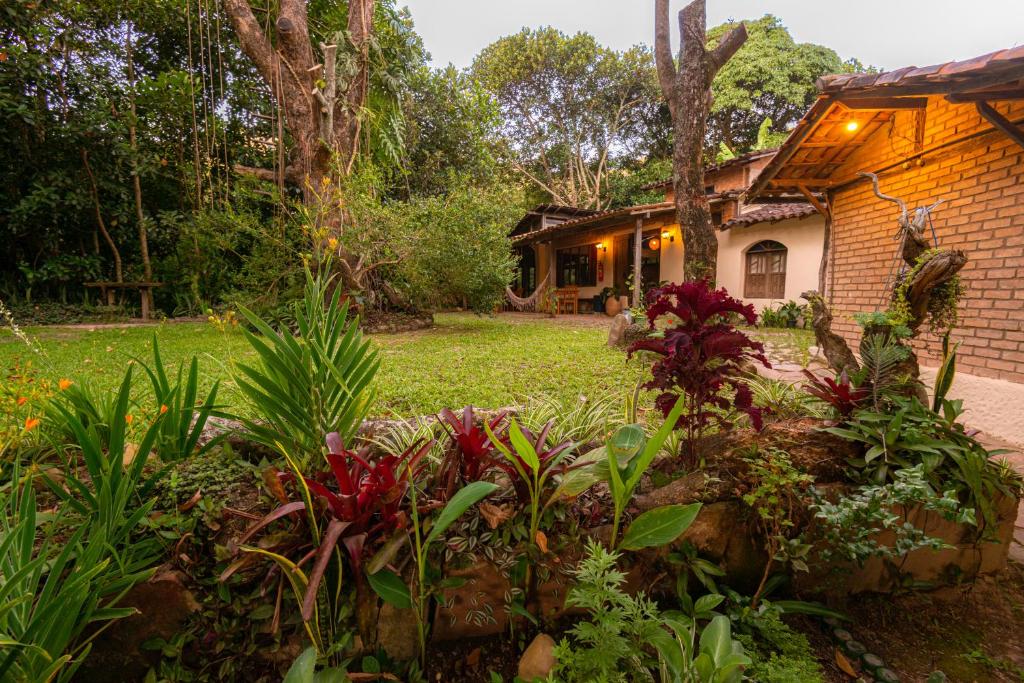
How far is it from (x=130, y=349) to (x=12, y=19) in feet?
23.6

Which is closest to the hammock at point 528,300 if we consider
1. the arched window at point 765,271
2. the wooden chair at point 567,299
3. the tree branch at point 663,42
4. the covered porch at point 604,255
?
the covered porch at point 604,255

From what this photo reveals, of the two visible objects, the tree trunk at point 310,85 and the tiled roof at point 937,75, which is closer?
the tiled roof at point 937,75

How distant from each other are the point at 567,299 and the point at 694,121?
809 cm

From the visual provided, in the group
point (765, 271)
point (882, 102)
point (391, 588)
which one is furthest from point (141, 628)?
point (765, 271)

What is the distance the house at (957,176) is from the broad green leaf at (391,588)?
4036 mm

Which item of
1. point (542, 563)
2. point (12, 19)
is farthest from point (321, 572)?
point (12, 19)

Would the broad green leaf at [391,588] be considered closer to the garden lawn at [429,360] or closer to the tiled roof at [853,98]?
the garden lawn at [429,360]

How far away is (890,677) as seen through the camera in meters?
1.24

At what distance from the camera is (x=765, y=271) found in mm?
9648

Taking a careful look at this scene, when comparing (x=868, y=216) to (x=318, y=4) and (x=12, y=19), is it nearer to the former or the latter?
(x=318, y=4)

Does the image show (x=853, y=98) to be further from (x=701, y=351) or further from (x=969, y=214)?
(x=701, y=351)

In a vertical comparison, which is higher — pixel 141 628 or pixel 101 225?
pixel 101 225

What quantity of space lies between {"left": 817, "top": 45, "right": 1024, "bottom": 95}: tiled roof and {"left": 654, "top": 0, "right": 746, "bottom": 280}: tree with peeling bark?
1580mm

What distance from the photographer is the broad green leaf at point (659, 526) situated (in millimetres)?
1158
